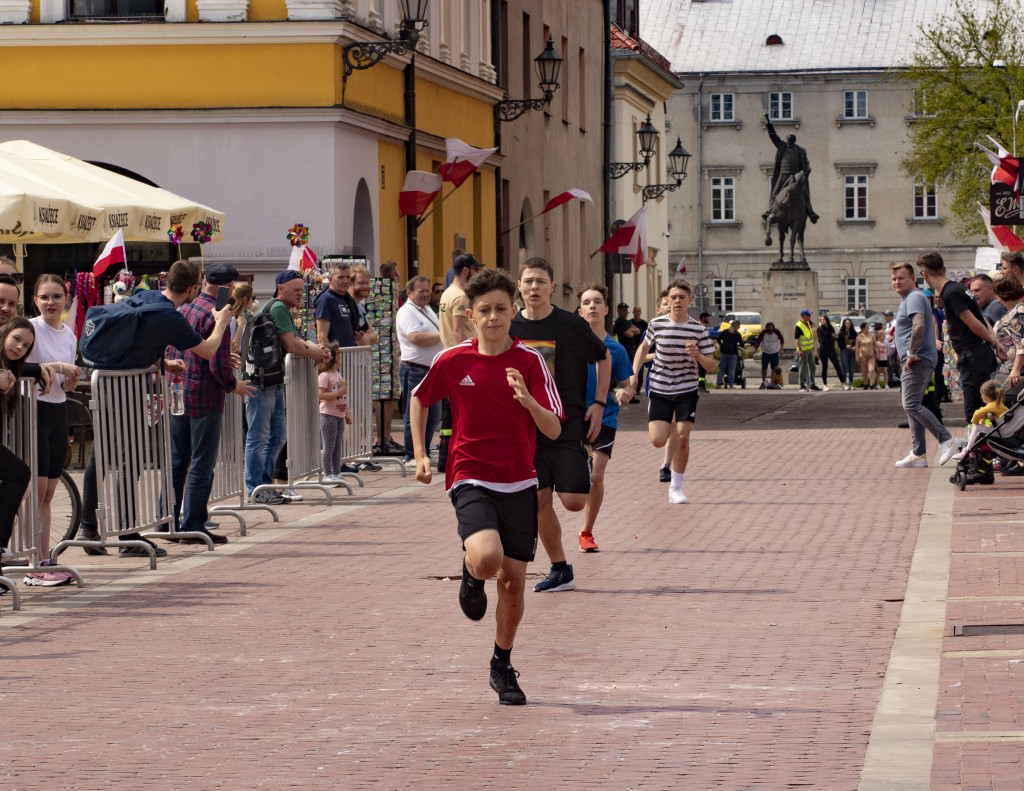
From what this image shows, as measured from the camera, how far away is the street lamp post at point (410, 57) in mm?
22453

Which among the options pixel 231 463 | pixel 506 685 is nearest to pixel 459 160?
pixel 231 463

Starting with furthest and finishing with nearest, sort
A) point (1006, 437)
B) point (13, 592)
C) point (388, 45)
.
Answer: point (388, 45) → point (1006, 437) → point (13, 592)

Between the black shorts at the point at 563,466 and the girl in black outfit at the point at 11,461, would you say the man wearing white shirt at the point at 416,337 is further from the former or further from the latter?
the girl in black outfit at the point at 11,461

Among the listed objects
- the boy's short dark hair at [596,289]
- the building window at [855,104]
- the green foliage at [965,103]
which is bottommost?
the boy's short dark hair at [596,289]

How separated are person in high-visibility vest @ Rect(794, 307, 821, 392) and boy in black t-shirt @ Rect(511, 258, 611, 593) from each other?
103 feet

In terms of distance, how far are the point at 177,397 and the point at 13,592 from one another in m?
2.75

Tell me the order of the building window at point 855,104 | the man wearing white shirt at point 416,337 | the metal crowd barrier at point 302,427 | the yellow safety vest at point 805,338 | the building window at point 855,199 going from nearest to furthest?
the metal crowd barrier at point 302,427
the man wearing white shirt at point 416,337
the yellow safety vest at point 805,338
the building window at point 855,104
the building window at point 855,199

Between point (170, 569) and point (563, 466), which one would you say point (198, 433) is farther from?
point (563, 466)

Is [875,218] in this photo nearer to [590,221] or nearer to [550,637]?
[590,221]

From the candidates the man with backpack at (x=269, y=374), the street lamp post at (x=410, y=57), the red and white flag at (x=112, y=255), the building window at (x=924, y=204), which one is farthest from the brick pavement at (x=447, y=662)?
the building window at (x=924, y=204)

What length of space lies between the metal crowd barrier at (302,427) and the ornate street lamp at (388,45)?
7518 mm

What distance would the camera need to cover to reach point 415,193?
91.0 feet

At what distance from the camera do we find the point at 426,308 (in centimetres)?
1861

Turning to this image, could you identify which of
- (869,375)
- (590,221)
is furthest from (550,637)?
(590,221)
